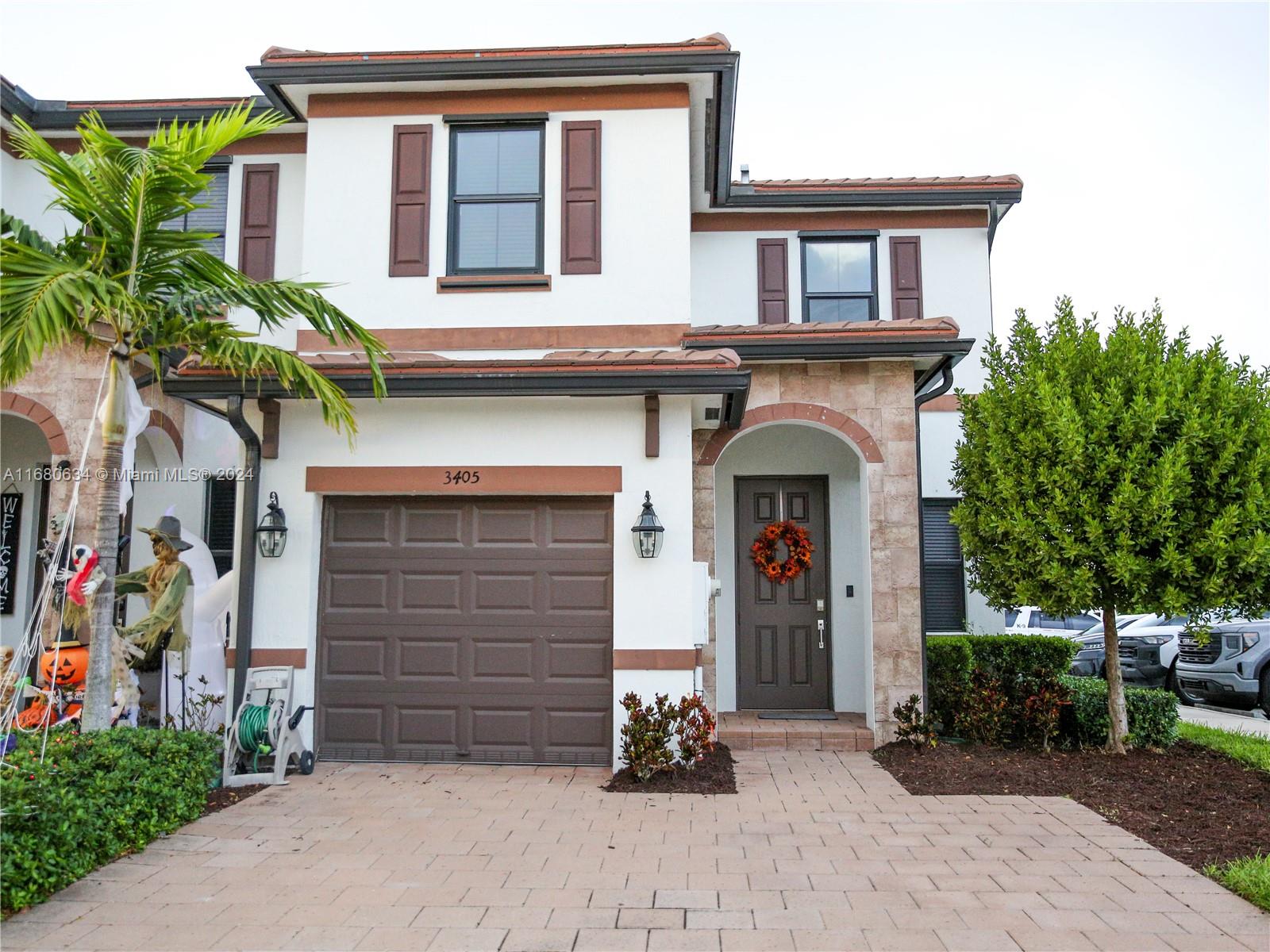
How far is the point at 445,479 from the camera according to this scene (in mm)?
8383

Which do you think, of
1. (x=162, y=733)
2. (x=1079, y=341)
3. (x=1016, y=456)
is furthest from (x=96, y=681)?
(x=1079, y=341)

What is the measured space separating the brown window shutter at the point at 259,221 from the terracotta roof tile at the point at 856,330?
5235mm

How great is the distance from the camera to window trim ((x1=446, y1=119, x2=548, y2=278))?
943cm

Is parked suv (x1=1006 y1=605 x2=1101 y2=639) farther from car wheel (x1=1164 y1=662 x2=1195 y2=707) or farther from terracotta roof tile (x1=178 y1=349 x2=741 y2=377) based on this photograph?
terracotta roof tile (x1=178 y1=349 x2=741 y2=377)

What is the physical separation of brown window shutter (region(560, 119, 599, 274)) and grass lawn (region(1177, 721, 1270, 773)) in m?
7.68

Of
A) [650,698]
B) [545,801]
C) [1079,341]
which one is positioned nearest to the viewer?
[545,801]

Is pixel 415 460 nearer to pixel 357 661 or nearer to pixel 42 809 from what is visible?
pixel 357 661

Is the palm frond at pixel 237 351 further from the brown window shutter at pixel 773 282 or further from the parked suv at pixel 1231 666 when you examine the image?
the parked suv at pixel 1231 666

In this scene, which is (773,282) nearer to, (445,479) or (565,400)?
(565,400)

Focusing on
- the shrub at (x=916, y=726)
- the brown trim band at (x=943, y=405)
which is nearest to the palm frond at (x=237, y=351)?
the shrub at (x=916, y=726)

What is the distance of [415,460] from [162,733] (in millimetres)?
3036

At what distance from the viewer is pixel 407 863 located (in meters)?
5.57

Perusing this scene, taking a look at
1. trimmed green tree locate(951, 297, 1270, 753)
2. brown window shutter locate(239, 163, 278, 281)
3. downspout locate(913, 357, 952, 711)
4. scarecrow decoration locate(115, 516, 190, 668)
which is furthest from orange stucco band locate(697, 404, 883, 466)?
brown window shutter locate(239, 163, 278, 281)

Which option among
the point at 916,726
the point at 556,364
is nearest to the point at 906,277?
the point at 916,726
